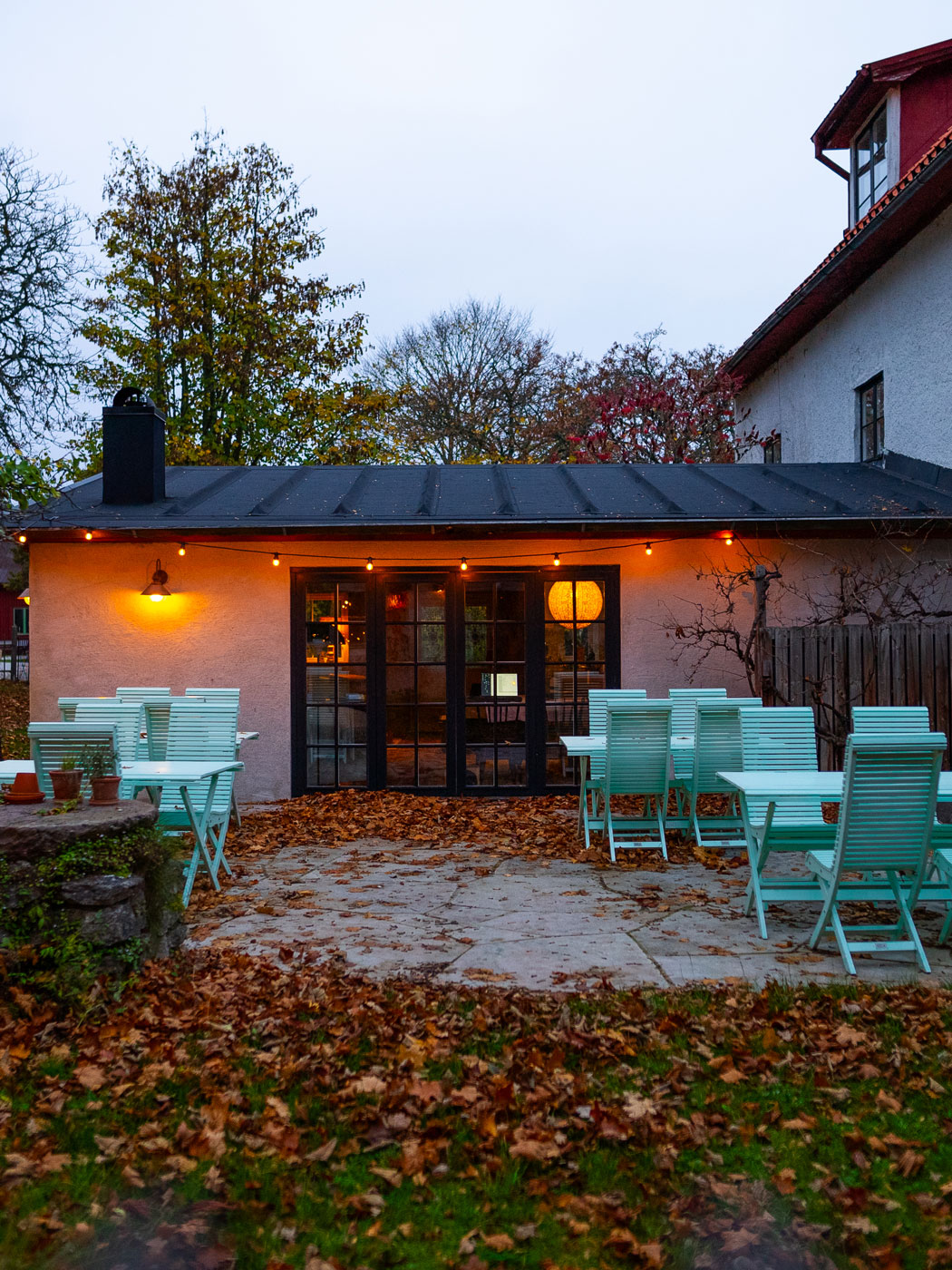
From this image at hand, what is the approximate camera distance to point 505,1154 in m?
2.98

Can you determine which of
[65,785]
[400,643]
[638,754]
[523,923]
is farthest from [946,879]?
[400,643]

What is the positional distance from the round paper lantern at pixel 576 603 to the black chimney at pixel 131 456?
4278mm

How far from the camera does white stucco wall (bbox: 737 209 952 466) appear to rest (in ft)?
35.3

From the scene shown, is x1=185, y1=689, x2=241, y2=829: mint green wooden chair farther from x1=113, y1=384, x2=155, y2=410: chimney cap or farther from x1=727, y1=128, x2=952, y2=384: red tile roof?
x1=727, y1=128, x2=952, y2=384: red tile roof

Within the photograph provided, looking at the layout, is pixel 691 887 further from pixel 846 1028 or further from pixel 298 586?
pixel 298 586

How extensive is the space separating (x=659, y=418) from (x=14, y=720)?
546 inches

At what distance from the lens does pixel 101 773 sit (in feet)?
17.2

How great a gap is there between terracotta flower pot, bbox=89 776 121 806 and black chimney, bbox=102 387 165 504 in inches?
257

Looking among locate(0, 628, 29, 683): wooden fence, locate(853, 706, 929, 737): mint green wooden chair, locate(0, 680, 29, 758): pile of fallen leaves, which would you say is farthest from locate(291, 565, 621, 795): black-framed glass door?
locate(0, 628, 29, 683): wooden fence

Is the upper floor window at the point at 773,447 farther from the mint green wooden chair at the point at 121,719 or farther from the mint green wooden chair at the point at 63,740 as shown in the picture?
the mint green wooden chair at the point at 63,740

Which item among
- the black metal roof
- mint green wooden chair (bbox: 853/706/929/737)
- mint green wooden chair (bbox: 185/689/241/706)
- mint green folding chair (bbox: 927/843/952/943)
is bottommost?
mint green folding chair (bbox: 927/843/952/943)

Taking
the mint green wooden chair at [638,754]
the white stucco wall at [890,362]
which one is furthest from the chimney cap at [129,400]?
the white stucco wall at [890,362]

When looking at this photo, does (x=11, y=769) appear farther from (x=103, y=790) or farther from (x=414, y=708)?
(x=414, y=708)

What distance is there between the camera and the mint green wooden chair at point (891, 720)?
6230 mm
